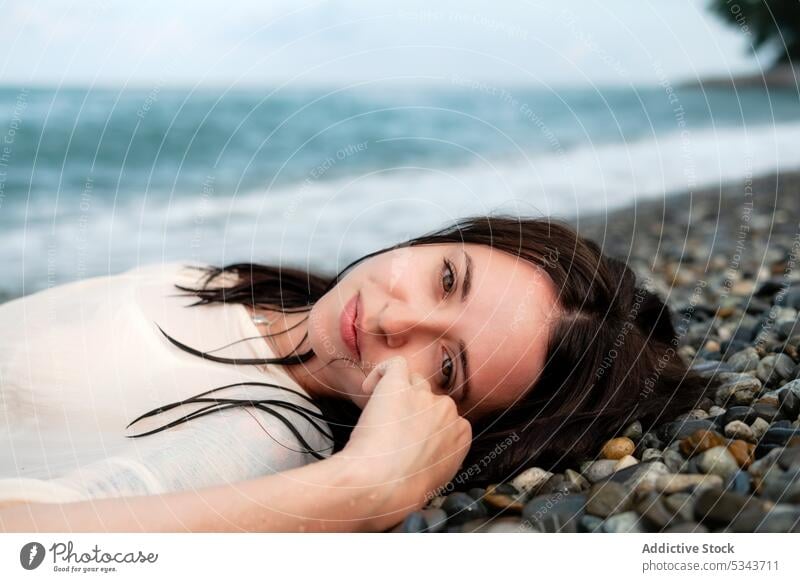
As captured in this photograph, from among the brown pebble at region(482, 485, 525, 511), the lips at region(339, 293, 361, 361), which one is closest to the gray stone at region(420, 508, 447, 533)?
the brown pebble at region(482, 485, 525, 511)

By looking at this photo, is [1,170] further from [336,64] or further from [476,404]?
[476,404]

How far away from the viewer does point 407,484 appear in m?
1.80

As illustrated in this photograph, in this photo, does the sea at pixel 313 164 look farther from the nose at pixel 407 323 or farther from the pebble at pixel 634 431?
the nose at pixel 407 323

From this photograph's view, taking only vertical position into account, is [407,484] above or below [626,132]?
below

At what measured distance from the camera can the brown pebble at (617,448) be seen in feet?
6.83

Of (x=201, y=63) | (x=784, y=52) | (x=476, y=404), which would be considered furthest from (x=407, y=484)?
(x=784, y=52)

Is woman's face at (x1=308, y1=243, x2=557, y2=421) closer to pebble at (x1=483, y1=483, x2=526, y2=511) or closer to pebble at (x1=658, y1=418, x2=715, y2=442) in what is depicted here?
pebble at (x1=483, y1=483, x2=526, y2=511)

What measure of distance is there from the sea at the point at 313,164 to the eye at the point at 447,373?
2.76m

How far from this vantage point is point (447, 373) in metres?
2.03

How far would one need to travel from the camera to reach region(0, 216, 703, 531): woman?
65.4 inches

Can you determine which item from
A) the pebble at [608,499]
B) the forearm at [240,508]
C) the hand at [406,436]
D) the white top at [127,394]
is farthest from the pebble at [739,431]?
the white top at [127,394]

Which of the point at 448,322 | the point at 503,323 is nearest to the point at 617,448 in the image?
the point at 503,323
